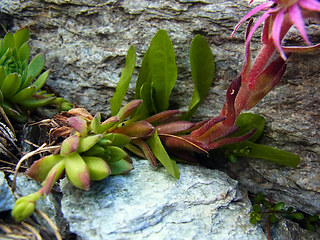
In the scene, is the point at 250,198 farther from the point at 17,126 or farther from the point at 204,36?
the point at 17,126

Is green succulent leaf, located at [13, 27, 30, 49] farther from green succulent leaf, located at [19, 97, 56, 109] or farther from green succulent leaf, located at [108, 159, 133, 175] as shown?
green succulent leaf, located at [108, 159, 133, 175]

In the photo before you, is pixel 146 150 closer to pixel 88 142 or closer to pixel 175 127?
pixel 175 127

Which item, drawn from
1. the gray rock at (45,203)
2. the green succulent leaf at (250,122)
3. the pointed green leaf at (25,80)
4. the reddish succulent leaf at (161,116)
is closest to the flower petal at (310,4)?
the green succulent leaf at (250,122)

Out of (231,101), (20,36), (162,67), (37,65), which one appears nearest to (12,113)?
(37,65)

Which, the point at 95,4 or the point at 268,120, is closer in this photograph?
the point at 268,120

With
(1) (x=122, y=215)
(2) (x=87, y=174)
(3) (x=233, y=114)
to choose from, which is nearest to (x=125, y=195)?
(1) (x=122, y=215)

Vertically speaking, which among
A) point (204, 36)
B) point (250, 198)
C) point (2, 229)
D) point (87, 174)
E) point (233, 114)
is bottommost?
point (250, 198)

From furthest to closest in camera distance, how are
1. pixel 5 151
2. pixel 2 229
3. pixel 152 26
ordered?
pixel 152 26
pixel 5 151
pixel 2 229

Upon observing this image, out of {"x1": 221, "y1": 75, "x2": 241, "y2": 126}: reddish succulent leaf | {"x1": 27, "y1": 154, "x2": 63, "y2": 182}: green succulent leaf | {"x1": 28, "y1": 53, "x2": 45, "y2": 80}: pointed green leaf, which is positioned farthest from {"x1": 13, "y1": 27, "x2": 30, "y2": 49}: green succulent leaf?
{"x1": 221, "y1": 75, "x2": 241, "y2": 126}: reddish succulent leaf
